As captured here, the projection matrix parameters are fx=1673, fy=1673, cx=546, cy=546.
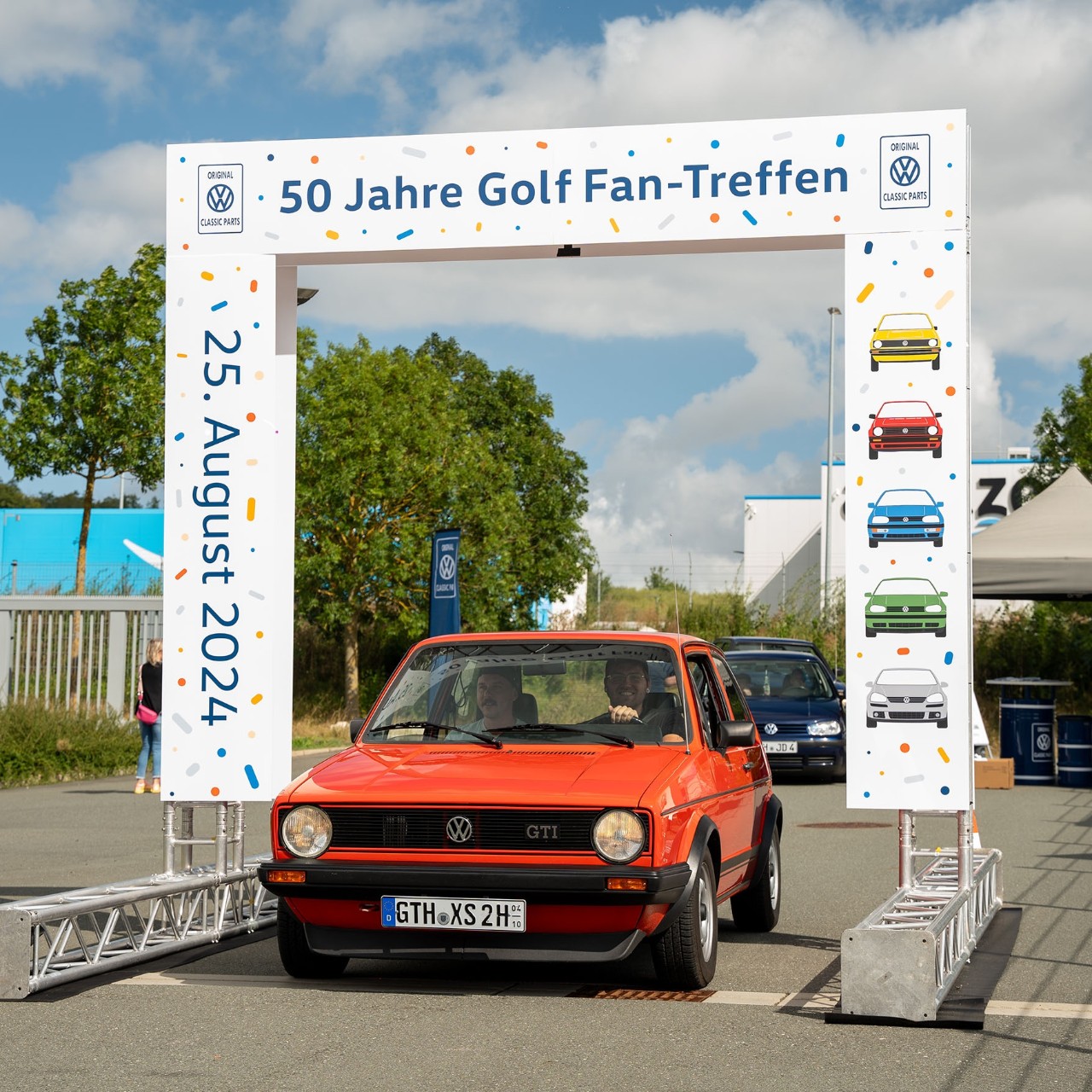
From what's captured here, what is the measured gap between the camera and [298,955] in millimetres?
8016

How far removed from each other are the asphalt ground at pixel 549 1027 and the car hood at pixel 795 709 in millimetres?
11010

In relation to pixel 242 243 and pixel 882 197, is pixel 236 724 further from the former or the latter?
pixel 882 197

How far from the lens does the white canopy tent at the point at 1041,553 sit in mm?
19812

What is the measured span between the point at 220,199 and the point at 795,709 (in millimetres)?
13949

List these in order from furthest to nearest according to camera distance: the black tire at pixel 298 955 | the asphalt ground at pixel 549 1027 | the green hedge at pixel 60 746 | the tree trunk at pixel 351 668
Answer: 1. the tree trunk at pixel 351 668
2. the green hedge at pixel 60 746
3. the black tire at pixel 298 955
4. the asphalt ground at pixel 549 1027

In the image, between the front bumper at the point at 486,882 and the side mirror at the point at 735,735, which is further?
the side mirror at the point at 735,735

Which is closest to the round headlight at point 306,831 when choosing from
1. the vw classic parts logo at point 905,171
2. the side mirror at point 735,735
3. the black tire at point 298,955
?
the black tire at point 298,955

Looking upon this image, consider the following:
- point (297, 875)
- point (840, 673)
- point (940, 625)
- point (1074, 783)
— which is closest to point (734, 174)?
point (940, 625)

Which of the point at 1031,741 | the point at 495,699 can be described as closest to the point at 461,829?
the point at 495,699

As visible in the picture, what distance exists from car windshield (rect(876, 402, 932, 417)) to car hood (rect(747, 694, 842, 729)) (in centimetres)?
1297

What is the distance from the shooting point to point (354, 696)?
35688 mm

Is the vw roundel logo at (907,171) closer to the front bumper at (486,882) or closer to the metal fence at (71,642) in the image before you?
the front bumper at (486,882)

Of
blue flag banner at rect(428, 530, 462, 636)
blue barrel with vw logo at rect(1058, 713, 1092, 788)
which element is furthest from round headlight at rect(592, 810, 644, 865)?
blue barrel with vw logo at rect(1058, 713, 1092, 788)

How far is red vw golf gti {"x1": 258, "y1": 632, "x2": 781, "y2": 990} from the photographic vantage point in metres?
7.33
